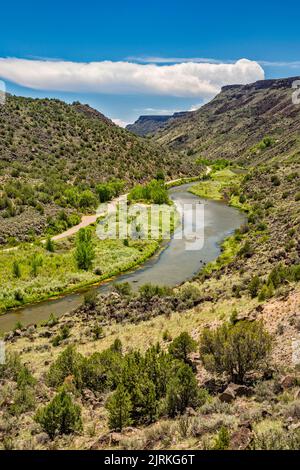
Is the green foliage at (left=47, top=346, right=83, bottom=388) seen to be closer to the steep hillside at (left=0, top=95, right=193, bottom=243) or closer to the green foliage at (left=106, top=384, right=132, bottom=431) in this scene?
the green foliage at (left=106, top=384, right=132, bottom=431)

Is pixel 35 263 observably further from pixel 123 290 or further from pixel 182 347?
pixel 182 347

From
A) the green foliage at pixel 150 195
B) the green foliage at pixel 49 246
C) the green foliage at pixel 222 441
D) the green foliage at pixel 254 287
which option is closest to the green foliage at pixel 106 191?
the green foliage at pixel 150 195

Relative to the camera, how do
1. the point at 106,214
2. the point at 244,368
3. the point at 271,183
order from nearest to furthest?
the point at 244,368, the point at 106,214, the point at 271,183

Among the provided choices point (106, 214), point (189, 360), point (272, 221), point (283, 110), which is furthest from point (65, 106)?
point (189, 360)

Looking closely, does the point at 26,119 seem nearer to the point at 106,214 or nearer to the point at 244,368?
the point at 106,214

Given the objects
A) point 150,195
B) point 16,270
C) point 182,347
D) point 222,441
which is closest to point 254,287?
point 182,347

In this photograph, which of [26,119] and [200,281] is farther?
[26,119]
